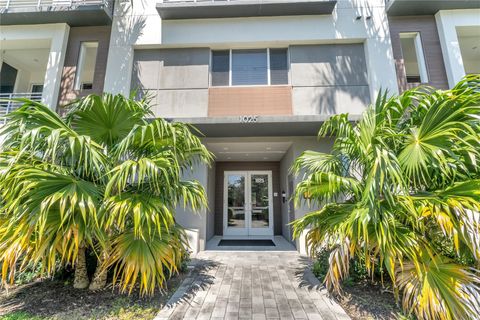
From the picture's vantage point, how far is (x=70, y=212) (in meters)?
3.05

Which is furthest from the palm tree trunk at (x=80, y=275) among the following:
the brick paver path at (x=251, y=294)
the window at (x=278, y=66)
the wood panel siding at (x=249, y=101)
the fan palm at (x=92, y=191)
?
the window at (x=278, y=66)

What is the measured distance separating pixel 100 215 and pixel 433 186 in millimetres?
4864

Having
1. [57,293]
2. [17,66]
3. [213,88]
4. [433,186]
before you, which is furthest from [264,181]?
[17,66]

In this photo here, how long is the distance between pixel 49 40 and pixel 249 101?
7252 mm

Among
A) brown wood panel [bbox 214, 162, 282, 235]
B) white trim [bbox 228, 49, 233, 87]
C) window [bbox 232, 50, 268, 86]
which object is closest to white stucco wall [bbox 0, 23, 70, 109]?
white trim [bbox 228, 49, 233, 87]

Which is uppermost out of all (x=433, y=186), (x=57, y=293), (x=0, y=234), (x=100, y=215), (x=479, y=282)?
(x=433, y=186)

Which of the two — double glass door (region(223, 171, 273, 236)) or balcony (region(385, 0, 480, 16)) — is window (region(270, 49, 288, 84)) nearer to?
balcony (region(385, 0, 480, 16))

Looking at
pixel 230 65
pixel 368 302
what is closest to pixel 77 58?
pixel 230 65

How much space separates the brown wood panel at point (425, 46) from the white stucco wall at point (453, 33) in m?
0.13

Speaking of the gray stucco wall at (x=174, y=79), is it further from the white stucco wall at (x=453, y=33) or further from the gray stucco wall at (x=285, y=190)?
the white stucco wall at (x=453, y=33)

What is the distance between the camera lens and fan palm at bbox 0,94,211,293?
10.1ft

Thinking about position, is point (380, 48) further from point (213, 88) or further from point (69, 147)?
point (69, 147)

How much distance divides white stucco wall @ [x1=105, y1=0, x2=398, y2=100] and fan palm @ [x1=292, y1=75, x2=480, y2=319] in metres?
4.62

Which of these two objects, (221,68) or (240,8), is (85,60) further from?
(240,8)
